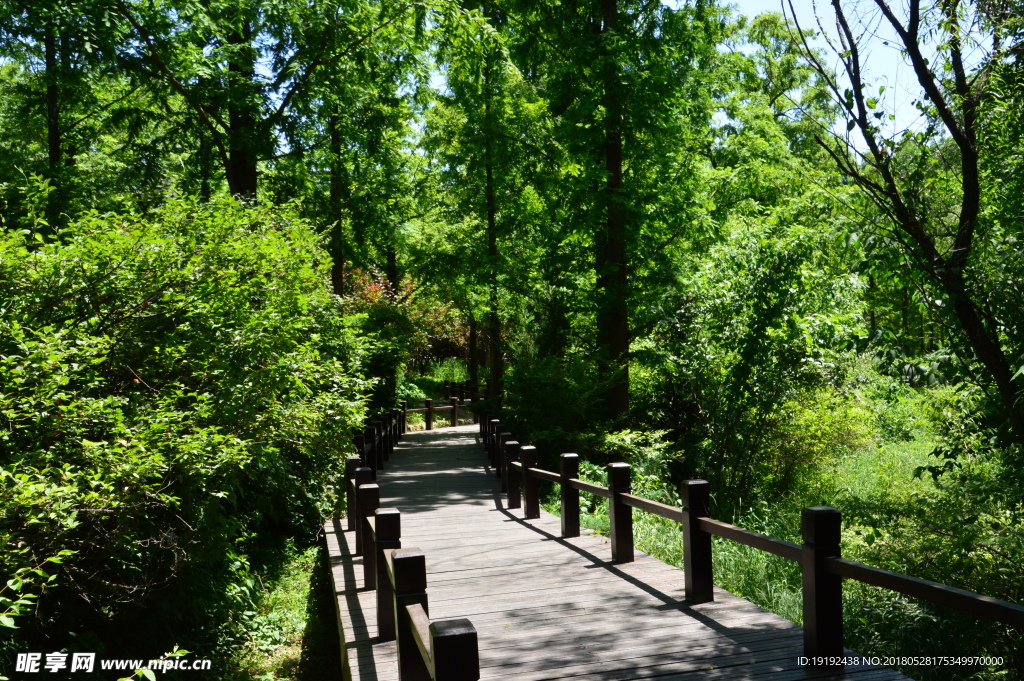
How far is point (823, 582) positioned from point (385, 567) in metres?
2.88

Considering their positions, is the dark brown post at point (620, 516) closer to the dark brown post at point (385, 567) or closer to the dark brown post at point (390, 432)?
the dark brown post at point (385, 567)

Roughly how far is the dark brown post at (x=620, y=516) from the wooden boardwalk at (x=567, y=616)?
0.42 feet

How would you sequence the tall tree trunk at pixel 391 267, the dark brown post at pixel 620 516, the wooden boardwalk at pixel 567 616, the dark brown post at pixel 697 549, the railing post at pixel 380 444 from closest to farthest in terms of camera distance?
1. the wooden boardwalk at pixel 567 616
2. the dark brown post at pixel 697 549
3. the dark brown post at pixel 620 516
4. the railing post at pixel 380 444
5. the tall tree trunk at pixel 391 267

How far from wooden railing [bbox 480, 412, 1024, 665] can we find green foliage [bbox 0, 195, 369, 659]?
3.09 meters

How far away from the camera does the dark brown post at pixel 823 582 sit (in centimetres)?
456

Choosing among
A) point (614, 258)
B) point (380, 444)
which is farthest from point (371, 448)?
point (614, 258)

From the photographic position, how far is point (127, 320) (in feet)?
22.0

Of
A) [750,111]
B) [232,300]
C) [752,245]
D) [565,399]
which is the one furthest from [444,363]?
[232,300]

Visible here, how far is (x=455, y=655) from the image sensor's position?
10.2ft

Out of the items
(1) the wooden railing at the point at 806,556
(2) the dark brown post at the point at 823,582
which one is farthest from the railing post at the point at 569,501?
(2) the dark brown post at the point at 823,582

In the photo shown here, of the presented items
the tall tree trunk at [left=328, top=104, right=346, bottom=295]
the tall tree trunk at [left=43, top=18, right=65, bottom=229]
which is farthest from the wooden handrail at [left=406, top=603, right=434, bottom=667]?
the tall tree trunk at [left=328, top=104, right=346, bottom=295]

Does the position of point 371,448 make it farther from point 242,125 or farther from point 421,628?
point 421,628

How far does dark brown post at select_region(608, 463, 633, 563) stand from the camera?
7.33 m

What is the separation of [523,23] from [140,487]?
47.5 feet
